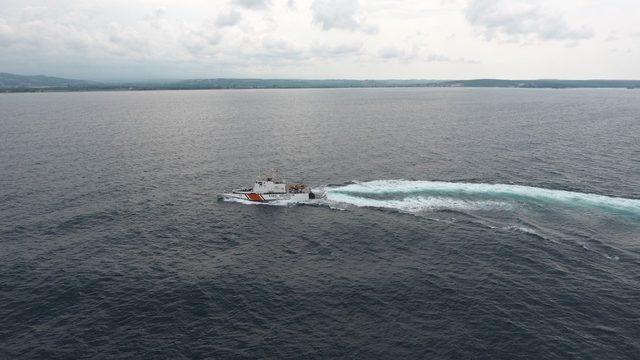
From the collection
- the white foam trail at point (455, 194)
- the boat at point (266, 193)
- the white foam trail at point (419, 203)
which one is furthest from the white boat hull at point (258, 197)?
the white foam trail at point (455, 194)

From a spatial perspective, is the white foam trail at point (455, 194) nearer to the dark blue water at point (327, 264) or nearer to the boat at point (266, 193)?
the dark blue water at point (327, 264)

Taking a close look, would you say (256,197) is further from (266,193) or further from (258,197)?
(266,193)

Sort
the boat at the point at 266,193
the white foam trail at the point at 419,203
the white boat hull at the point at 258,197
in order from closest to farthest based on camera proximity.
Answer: the white foam trail at the point at 419,203 → the white boat hull at the point at 258,197 → the boat at the point at 266,193

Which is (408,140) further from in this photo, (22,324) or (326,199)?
(22,324)

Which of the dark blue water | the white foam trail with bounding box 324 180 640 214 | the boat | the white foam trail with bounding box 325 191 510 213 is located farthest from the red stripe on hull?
the white foam trail with bounding box 324 180 640 214

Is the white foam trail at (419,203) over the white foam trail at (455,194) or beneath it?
beneath

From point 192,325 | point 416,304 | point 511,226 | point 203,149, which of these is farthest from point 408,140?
point 192,325
